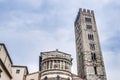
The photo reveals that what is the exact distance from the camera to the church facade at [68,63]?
33.2 meters

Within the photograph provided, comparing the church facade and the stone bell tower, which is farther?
the stone bell tower

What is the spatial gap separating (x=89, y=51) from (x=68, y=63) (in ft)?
32.9

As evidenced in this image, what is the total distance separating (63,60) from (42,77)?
5304mm

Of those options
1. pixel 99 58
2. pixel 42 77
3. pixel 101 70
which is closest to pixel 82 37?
pixel 99 58

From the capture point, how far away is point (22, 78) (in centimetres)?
3631

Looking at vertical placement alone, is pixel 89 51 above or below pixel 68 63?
above

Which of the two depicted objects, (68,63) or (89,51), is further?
(89,51)

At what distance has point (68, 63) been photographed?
3628 cm

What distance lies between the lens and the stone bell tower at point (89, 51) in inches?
1612

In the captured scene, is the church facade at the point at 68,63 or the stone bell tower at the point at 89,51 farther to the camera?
the stone bell tower at the point at 89,51

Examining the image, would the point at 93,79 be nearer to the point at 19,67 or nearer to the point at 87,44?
the point at 87,44

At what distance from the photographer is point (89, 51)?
44375mm

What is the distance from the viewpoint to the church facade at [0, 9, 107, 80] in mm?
33219

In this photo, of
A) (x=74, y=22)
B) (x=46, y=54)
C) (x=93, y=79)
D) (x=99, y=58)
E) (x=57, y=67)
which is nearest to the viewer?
(x=57, y=67)
